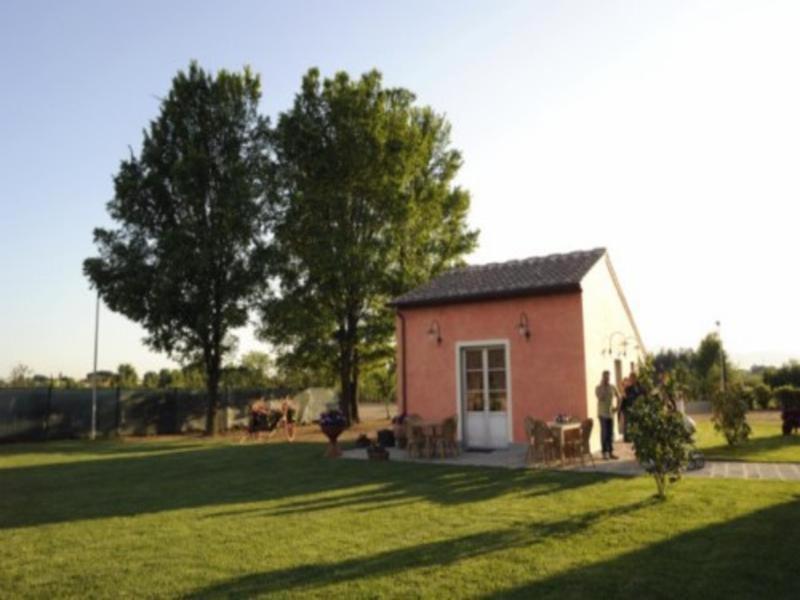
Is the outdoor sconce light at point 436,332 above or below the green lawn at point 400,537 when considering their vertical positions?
above

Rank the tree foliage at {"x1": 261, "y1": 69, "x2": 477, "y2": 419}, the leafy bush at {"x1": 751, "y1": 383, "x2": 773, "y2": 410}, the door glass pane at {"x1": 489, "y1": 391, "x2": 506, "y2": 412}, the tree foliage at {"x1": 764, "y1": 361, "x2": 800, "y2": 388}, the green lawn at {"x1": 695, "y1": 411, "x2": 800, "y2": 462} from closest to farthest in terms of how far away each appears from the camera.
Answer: the green lawn at {"x1": 695, "y1": 411, "x2": 800, "y2": 462}
the door glass pane at {"x1": 489, "y1": 391, "x2": 506, "y2": 412}
the tree foliage at {"x1": 261, "y1": 69, "x2": 477, "y2": 419}
the leafy bush at {"x1": 751, "y1": 383, "x2": 773, "y2": 410}
the tree foliage at {"x1": 764, "y1": 361, "x2": 800, "y2": 388}

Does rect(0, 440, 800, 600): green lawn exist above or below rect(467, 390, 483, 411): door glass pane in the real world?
below

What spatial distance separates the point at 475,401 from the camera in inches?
589

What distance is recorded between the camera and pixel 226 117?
2455 centimetres

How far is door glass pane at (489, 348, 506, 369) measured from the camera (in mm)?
14609

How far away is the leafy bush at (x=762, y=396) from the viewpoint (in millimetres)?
28172

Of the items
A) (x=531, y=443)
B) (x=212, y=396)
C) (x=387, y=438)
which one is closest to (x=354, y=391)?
(x=212, y=396)

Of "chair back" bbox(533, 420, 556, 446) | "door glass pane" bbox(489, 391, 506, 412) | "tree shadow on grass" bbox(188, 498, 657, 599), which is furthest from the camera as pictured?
"door glass pane" bbox(489, 391, 506, 412)

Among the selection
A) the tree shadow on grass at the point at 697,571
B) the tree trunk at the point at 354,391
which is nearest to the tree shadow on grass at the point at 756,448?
the tree shadow on grass at the point at 697,571

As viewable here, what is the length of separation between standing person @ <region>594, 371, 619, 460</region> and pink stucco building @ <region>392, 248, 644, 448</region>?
79cm

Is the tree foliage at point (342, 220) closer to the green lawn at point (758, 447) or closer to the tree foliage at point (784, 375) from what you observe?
the green lawn at point (758, 447)

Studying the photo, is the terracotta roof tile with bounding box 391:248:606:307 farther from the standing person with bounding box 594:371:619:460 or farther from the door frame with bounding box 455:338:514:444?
the standing person with bounding box 594:371:619:460

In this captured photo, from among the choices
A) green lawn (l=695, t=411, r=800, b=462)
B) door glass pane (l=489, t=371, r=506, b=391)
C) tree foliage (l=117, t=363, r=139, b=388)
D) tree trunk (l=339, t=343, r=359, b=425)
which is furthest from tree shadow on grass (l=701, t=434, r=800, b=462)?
tree foliage (l=117, t=363, r=139, b=388)

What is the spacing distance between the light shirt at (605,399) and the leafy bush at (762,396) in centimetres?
1978
